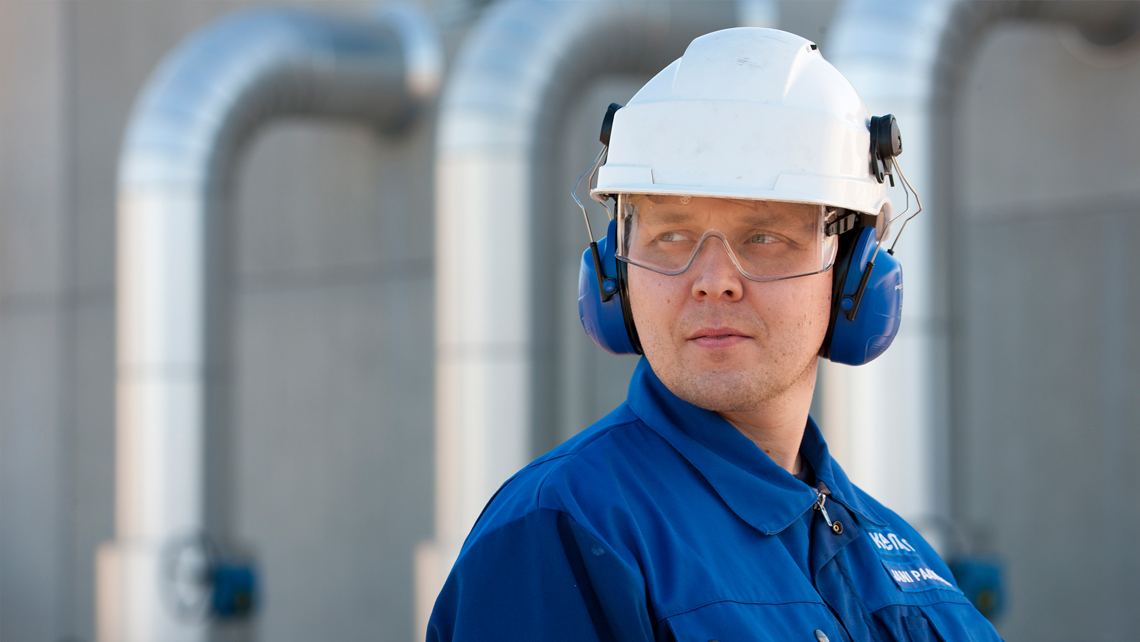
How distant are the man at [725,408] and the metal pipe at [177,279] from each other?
379 cm

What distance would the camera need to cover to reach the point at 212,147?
16.0 ft

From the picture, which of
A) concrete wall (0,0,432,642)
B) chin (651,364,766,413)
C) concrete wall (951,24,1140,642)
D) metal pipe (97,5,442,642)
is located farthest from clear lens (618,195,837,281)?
concrete wall (0,0,432,642)

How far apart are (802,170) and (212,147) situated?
4.14 m

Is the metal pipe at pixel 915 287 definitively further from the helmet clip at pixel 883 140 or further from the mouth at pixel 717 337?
Result: the mouth at pixel 717 337

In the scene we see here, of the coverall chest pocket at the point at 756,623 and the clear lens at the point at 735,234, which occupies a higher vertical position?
the clear lens at the point at 735,234

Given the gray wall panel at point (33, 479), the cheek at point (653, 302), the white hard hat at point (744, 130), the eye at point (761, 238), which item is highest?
the white hard hat at point (744, 130)

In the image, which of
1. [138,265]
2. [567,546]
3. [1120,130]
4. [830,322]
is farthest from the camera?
[138,265]

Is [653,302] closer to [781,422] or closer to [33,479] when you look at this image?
[781,422]

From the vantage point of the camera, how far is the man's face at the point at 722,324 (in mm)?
1222

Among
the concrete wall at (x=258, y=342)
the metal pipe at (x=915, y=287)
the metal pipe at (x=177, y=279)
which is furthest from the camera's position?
the concrete wall at (x=258, y=342)

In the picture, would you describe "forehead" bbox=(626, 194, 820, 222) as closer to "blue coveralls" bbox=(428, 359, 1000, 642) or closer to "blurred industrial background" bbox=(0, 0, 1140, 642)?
"blue coveralls" bbox=(428, 359, 1000, 642)

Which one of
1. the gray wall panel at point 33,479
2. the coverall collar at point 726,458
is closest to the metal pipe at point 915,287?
the coverall collar at point 726,458

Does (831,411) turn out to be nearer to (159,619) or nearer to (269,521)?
(159,619)

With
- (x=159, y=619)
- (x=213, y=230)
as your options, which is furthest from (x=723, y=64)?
(x=159, y=619)
